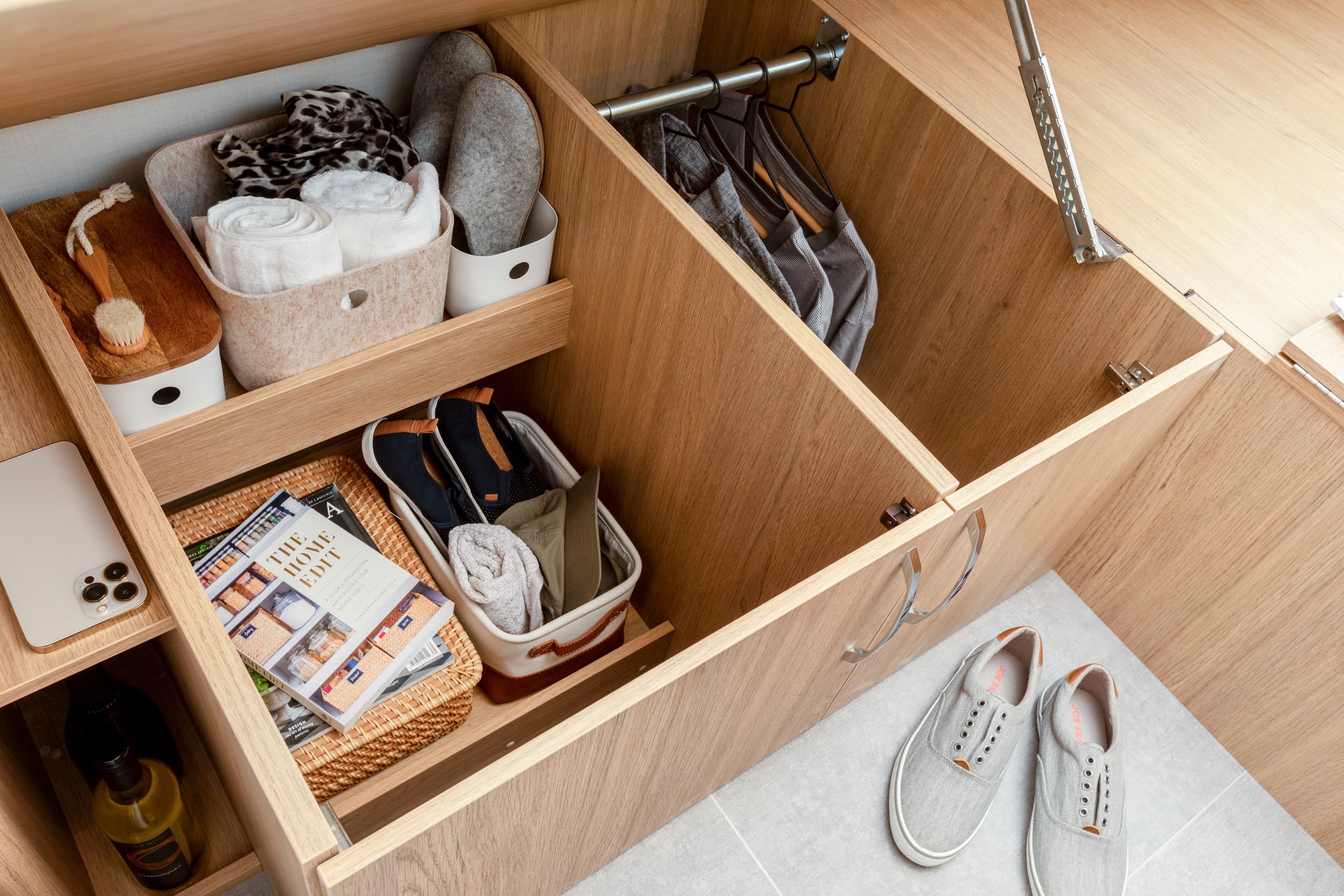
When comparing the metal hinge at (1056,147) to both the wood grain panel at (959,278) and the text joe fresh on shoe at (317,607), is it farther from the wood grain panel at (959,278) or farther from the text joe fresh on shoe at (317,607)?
the text joe fresh on shoe at (317,607)

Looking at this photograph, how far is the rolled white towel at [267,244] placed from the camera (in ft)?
3.12

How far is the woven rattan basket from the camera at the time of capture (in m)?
1.07

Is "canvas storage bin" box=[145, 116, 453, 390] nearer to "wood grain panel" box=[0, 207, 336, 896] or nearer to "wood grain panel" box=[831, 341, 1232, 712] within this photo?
"wood grain panel" box=[0, 207, 336, 896]

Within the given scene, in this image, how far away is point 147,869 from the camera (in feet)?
3.37

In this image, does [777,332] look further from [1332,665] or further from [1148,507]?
[1332,665]

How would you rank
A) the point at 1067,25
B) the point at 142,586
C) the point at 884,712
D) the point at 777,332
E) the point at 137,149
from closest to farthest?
the point at 142,586 < the point at 777,332 < the point at 137,149 < the point at 884,712 < the point at 1067,25

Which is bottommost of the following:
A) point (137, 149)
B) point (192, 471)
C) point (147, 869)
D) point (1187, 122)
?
point (147, 869)

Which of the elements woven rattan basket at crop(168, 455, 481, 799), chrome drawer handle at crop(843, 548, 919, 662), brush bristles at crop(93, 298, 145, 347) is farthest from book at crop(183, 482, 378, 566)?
chrome drawer handle at crop(843, 548, 919, 662)

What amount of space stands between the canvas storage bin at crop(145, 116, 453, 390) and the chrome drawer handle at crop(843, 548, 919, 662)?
1.95 feet

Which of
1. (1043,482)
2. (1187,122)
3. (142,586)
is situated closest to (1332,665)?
(1043,482)

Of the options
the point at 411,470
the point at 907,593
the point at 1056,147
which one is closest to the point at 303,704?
the point at 411,470

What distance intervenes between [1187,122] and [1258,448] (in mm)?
497

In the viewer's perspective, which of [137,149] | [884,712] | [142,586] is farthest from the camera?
[884,712]

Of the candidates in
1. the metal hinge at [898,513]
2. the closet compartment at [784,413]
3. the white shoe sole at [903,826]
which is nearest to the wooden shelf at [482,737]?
the closet compartment at [784,413]
